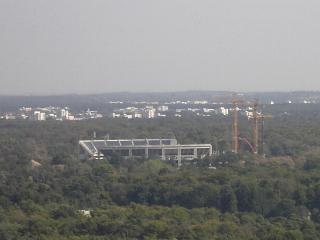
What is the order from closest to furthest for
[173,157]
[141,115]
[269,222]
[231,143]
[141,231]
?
[141,231] < [269,222] < [173,157] < [231,143] < [141,115]

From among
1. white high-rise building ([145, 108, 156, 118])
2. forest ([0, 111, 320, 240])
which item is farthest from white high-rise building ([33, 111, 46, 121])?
forest ([0, 111, 320, 240])

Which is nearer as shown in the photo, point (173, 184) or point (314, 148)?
point (173, 184)

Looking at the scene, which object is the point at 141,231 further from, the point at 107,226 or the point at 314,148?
the point at 314,148

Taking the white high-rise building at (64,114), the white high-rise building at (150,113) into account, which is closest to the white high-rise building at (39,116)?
the white high-rise building at (64,114)

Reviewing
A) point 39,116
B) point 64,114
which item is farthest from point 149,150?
point 64,114

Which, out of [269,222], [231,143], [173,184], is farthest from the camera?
[231,143]

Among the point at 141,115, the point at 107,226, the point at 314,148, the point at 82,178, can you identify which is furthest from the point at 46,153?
the point at 141,115

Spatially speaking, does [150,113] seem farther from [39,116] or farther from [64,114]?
[39,116]
